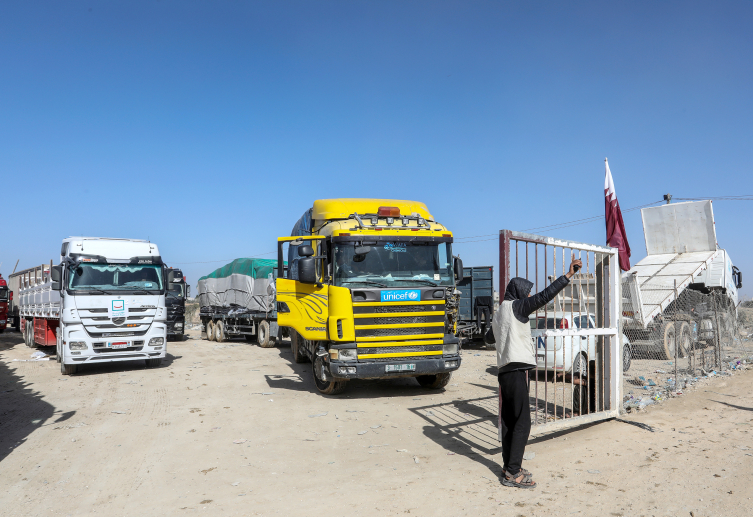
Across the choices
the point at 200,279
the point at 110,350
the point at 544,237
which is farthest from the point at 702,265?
the point at 200,279

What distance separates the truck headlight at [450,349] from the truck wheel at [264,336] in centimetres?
988

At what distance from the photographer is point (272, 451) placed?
5.95 m

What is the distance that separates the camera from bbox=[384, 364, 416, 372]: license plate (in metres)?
8.21

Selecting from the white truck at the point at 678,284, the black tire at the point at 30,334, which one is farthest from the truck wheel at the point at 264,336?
the white truck at the point at 678,284

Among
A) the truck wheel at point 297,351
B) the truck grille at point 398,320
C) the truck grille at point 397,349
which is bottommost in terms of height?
the truck wheel at point 297,351

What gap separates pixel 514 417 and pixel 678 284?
431 inches

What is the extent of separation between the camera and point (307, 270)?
863 cm

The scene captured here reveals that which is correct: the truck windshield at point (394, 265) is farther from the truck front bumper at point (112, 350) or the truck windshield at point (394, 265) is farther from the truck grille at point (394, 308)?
the truck front bumper at point (112, 350)

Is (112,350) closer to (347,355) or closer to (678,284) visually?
(347,355)

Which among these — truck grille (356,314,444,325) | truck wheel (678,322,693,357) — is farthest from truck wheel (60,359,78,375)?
truck wheel (678,322,693,357)

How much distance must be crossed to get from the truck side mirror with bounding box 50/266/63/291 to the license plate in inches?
305

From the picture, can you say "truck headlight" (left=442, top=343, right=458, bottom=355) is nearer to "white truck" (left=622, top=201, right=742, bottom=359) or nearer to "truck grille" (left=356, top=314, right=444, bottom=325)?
"truck grille" (left=356, top=314, right=444, bottom=325)

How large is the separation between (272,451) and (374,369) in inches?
101

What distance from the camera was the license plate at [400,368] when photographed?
8.21 meters
